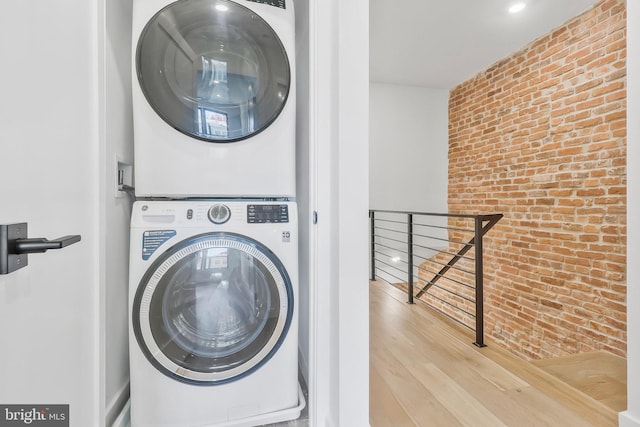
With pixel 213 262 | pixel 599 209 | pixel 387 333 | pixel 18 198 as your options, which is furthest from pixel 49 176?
pixel 599 209

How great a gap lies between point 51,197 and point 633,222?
1.99 meters

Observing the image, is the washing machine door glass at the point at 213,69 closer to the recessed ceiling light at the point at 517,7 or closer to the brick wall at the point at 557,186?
the recessed ceiling light at the point at 517,7

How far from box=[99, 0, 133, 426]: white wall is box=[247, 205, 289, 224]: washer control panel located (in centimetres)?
52

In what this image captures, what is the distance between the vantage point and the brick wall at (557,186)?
210 centimetres

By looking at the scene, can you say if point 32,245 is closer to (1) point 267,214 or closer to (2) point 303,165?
(1) point 267,214

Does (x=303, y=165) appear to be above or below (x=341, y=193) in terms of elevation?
above

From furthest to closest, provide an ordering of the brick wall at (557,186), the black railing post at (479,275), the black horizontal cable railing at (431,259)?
the black horizontal cable railing at (431,259)
the brick wall at (557,186)
the black railing post at (479,275)

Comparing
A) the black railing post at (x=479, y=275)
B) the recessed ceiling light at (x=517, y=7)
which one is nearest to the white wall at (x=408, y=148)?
the recessed ceiling light at (x=517, y=7)

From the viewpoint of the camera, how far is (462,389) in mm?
1480

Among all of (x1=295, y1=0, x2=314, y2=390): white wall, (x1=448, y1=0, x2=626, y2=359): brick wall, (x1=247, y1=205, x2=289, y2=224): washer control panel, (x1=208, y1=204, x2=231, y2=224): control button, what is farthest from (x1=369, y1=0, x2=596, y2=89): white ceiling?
(x1=208, y1=204, x2=231, y2=224): control button

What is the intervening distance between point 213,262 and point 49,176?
0.60 meters

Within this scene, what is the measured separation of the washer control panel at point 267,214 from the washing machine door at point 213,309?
89 millimetres

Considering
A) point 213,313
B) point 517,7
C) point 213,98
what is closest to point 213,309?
point 213,313

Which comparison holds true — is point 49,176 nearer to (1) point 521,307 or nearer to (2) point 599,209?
(2) point 599,209
